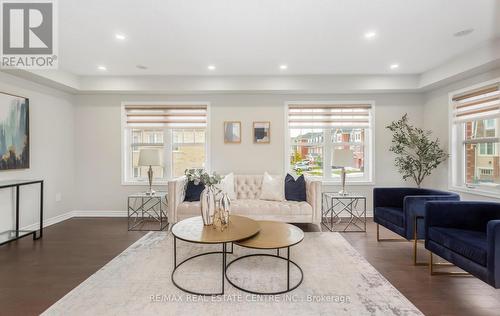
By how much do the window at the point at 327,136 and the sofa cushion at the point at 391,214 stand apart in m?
1.40

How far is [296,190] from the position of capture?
4.04 m

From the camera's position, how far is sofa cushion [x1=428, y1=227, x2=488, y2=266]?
194 cm

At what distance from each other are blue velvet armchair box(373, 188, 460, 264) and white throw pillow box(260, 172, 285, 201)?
1438mm

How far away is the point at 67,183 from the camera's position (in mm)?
4543

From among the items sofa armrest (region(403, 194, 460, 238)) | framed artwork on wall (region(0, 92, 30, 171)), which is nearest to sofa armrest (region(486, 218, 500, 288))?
sofa armrest (region(403, 194, 460, 238))

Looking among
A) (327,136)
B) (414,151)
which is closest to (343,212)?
(327,136)

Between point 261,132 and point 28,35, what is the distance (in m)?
3.48

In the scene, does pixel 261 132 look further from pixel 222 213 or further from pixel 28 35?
pixel 28 35

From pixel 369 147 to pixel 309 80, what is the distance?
1788mm

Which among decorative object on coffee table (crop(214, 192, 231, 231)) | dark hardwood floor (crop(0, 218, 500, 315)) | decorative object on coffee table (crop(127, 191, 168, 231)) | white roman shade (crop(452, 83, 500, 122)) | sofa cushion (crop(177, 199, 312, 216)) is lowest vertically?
dark hardwood floor (crop(0, 218, 500, 315))

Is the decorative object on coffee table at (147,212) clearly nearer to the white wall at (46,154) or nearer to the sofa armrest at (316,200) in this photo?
the white wall at (46,154)

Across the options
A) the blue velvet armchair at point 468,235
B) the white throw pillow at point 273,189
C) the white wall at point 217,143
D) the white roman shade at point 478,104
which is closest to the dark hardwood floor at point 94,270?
the blue velvet armchair at point 468,235

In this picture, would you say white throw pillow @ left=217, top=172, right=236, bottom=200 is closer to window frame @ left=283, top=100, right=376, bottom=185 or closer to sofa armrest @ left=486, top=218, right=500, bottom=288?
window frame @ left=283, top=100, right=376, bottom=185

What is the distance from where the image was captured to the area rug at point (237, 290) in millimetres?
1896
